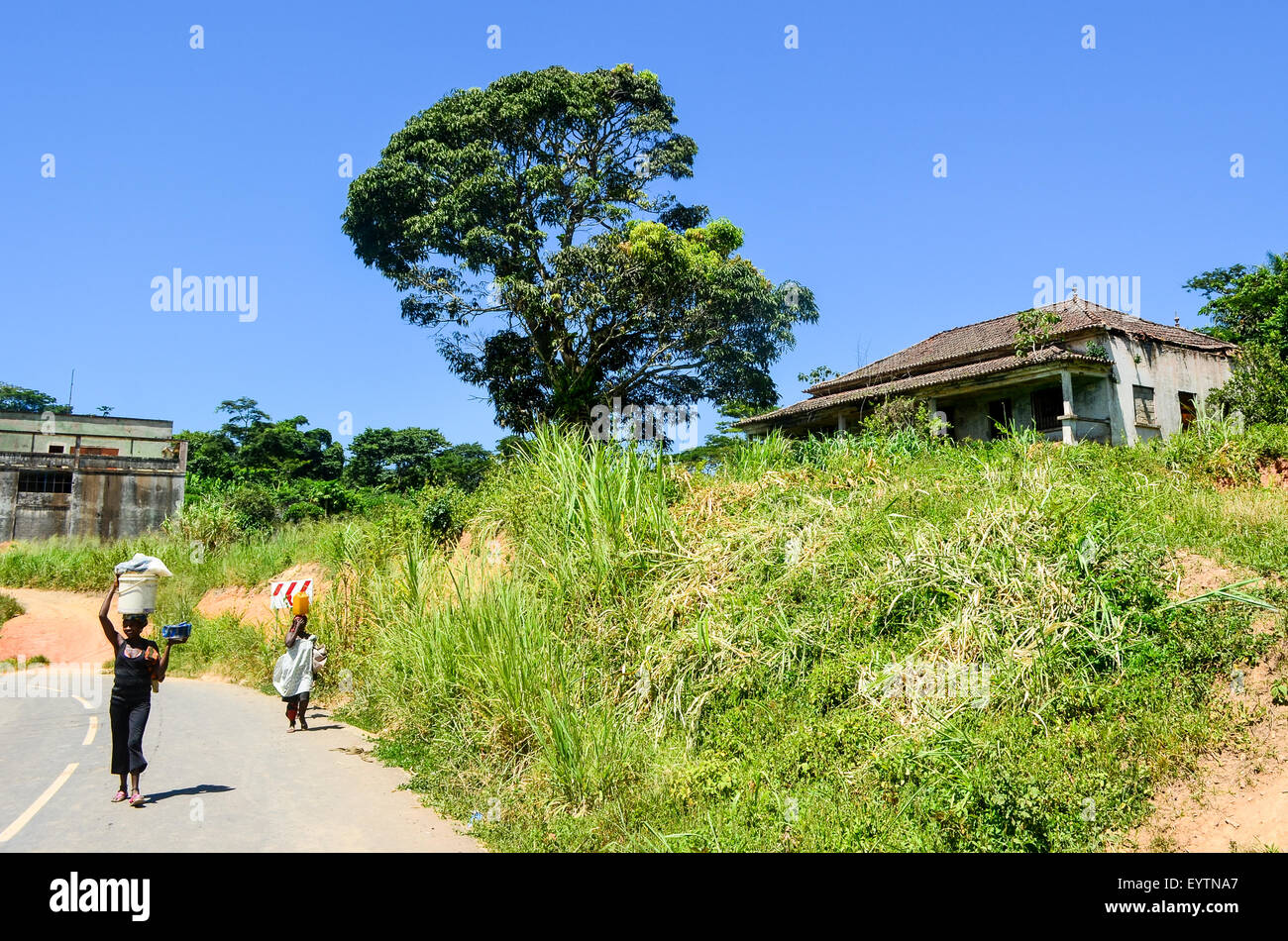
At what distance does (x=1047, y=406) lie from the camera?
2556cm

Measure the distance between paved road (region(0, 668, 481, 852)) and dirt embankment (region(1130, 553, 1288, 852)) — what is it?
17.3ft

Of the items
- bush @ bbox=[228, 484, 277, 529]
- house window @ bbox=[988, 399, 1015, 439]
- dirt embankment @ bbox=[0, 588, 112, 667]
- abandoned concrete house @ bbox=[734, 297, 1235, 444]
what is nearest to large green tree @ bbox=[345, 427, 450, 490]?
bush @ bbox=[228, 484, 277, 529]

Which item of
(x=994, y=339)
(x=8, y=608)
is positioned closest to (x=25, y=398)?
(x=8, y=608)

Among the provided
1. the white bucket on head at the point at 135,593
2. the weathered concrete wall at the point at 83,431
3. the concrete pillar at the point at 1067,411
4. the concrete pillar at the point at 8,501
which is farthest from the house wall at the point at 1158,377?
the weathered concrete wall at the point at 83,431

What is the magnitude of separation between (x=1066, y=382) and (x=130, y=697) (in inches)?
856

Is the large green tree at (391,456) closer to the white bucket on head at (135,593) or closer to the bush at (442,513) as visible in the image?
the bush at (442,513)

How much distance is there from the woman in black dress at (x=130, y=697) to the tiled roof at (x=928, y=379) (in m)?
20.6

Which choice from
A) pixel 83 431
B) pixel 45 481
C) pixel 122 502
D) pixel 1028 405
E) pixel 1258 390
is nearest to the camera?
pixel 1258 390

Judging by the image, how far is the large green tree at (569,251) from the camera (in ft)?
91.8

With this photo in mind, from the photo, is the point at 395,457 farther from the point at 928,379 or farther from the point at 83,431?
the point at 928,379

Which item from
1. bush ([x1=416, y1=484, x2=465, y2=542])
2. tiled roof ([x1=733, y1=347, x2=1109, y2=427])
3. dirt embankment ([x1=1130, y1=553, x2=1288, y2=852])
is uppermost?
tiled roof ([x1=733, y1=347, x2=1109, y2=427])

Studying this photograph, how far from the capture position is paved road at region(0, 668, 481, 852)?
7.05 meters

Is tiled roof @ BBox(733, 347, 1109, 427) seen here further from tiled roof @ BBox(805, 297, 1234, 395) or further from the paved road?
the paved road
